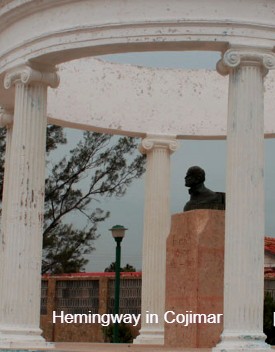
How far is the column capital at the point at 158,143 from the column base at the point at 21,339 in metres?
12.0

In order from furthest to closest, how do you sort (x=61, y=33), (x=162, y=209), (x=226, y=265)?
(x=162, y=209) → (x=61, y=33) → (x=226, y=265)

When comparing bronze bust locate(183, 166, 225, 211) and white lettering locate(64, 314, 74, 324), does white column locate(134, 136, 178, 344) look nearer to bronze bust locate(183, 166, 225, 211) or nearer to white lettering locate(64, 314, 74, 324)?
bronze bust locate(183, 166, 225, 211)

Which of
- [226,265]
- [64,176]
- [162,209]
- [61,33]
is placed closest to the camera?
[226,265]

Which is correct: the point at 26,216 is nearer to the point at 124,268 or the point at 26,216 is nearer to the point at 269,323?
the point at 269,323

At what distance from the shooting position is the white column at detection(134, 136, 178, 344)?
33.7m

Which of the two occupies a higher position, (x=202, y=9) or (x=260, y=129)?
(x=202, y=9)

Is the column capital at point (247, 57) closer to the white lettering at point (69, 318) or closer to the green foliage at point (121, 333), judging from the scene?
the green foliage at point (121, 333)

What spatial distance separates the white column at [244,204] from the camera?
74.1ft

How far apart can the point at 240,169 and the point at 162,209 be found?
11442 mm

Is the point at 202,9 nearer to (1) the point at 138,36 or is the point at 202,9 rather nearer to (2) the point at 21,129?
(1) the point at 138,36

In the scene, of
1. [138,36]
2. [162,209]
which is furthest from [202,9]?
[162,209]

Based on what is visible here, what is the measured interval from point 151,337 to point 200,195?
6.06m

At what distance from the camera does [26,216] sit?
24781 mm

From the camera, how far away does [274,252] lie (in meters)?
57.3
